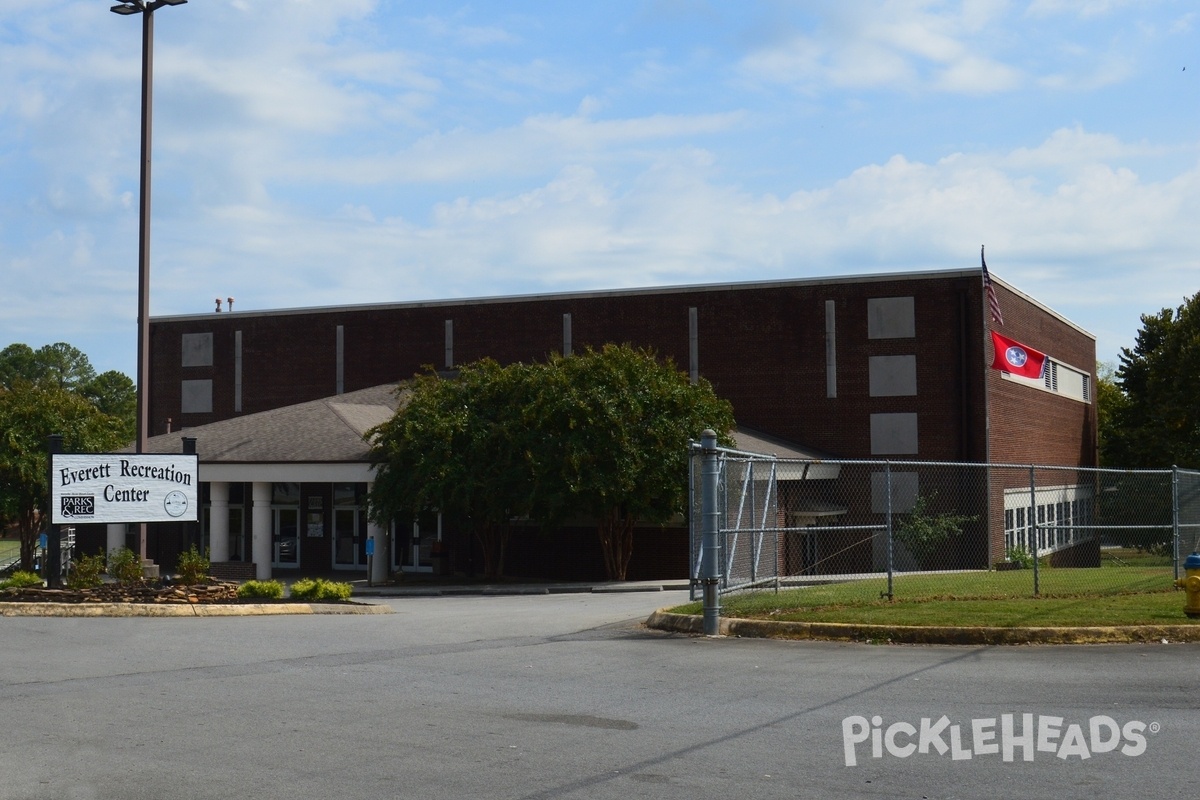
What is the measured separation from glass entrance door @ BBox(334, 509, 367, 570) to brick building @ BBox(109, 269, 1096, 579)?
72 mm

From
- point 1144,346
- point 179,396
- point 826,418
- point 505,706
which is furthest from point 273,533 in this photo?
point 1144,346

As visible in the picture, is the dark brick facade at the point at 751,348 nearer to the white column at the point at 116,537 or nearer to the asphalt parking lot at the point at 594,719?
the white column at the point at 116,537

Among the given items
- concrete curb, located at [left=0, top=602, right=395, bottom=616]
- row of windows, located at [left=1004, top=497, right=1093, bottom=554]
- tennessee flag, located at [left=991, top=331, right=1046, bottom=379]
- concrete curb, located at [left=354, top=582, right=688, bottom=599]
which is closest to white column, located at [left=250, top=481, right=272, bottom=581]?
concrete curb, located at [left=354, top=582, right=688, bottom=599]

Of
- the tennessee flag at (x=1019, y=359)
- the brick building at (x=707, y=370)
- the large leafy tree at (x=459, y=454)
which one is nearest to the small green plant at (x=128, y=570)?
the large leafy tree at (x=459, y=454)

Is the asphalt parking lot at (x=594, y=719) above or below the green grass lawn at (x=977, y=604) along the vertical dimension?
below

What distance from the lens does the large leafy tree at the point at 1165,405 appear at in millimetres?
55406

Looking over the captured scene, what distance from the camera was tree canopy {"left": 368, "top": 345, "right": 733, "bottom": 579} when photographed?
1291 inches

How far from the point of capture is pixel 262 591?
894 inches

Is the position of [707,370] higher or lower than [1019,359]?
higher

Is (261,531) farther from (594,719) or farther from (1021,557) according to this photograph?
(594,719)

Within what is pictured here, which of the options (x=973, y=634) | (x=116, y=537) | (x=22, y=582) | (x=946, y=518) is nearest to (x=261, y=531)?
(x=116, y=537)

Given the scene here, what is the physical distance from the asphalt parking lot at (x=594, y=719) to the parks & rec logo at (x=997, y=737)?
32 millimetres

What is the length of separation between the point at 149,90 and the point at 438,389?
42.0 feet

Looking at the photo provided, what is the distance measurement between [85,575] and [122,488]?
2.40 m
